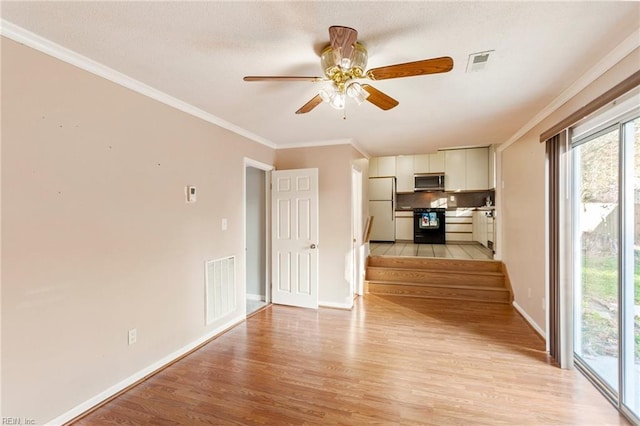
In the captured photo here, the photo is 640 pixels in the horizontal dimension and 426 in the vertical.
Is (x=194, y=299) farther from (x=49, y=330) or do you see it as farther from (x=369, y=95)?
(x=369, y=95)

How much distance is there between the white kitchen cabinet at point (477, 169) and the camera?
645 centimetres

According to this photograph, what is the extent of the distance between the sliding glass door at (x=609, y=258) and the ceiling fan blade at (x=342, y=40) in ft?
6.28

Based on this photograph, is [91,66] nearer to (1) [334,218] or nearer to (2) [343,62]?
(2) [343,62]

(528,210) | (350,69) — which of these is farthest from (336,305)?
(350,69)

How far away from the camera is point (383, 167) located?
7.42 metres

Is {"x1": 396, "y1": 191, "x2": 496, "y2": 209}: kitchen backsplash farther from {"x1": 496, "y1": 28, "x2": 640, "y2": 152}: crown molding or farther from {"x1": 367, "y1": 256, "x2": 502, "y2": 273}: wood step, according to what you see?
{"x1": 496, "y1": 28, "x2": 640, "y2": 152}: crown molding

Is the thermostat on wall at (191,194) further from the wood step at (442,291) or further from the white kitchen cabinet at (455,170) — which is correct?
the white kitchen cabinet at (455,170)

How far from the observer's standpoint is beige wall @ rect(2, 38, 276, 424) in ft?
5.46

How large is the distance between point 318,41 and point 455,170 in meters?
5.90

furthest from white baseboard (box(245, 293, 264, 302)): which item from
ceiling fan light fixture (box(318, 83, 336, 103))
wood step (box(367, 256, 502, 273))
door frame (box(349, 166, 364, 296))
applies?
ceiling fan light fixture (box(318, 83, 336, 103))

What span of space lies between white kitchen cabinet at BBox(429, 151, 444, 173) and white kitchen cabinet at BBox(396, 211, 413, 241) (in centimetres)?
130

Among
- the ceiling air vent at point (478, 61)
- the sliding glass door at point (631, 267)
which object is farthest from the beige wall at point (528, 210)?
the ceiling air vent at point (478, 61)

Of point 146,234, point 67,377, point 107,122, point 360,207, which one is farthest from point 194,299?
point 360,207

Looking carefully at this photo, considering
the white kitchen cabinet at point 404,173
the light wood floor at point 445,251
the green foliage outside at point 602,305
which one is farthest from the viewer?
the white kitchen cabinet at point 404,173
